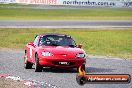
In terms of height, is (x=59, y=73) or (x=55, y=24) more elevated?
(x=59, y=73)

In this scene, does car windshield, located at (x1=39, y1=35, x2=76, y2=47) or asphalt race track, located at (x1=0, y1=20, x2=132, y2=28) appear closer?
car windshield, located at (x1=39, y1=35, x2=76, y2=47)

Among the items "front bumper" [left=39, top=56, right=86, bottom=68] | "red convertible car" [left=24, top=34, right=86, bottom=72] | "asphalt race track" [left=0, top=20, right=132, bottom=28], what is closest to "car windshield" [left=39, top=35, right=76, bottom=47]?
"red convertible car" [left=24, top=34, right=86, bottom=72]

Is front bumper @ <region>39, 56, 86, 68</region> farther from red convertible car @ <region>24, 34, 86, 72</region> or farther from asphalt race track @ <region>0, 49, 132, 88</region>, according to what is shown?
asphalt race track @ <region>0, 49, 132, 88</region>

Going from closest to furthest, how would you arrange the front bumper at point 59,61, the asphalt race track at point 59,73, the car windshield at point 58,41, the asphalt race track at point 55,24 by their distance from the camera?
the asphalt race track at point 59,73 < the front bumper at point 59,61 < the car windshield at point 58,41 < the asphalt race track at point 55,24

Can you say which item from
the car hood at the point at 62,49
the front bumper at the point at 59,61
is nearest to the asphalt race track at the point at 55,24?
the car hood at the point at 62,49

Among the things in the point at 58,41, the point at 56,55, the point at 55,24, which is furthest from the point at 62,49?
the point at 55,24

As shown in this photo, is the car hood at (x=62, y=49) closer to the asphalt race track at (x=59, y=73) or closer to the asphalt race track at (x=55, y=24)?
the asphalt race track at (x=59, y=73)

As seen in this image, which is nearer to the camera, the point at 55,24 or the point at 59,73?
the point at 59,73

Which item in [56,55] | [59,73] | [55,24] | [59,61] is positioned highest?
[56,55]

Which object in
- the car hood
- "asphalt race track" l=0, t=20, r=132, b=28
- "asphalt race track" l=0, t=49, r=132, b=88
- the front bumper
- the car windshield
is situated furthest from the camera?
"asphalt race track" l=0, t=20, r=132, b=28

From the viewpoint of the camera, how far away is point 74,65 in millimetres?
16266

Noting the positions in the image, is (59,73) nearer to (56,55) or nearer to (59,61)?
(59,61)

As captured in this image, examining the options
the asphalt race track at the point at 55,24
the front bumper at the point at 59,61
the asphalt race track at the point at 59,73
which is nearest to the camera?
the asphalt race track at the point at 59,73

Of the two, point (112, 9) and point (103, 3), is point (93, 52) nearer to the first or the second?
point (103, 3)
